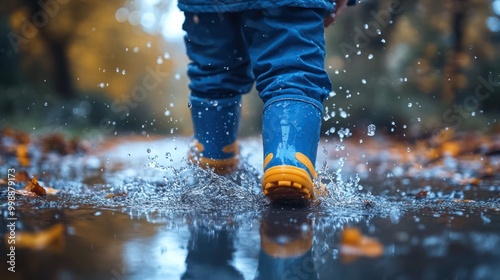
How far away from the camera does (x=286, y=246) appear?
144 cm

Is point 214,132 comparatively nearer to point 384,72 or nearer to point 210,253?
point 210,253

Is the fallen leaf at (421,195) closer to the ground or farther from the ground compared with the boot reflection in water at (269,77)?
closer to the ground

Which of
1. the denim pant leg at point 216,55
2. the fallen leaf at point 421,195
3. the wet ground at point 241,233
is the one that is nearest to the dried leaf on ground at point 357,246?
the wet ground at point 241,233

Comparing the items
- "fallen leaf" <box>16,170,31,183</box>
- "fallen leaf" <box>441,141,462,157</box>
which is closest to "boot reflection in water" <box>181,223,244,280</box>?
"fallen leaf" <box>16,170,31,183</box>

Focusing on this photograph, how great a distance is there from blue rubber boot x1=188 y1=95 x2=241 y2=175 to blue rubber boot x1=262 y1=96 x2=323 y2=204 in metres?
0.51

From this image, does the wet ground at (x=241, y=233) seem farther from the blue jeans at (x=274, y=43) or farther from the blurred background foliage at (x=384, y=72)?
the blurred background foliage at (x=384, y=72)

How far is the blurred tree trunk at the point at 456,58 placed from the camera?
29.0ft

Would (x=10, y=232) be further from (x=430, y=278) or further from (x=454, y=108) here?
(x=454, y=108)

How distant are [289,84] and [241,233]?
68 centimetres

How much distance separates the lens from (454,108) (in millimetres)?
8977

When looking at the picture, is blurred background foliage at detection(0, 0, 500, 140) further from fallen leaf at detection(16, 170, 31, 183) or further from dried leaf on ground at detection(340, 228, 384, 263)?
dried leaf on ground at detection(340, 228, 384, 263)

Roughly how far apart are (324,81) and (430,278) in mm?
1089

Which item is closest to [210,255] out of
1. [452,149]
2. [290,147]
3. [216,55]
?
[290,147]

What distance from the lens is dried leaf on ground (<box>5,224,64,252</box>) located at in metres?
1.39
